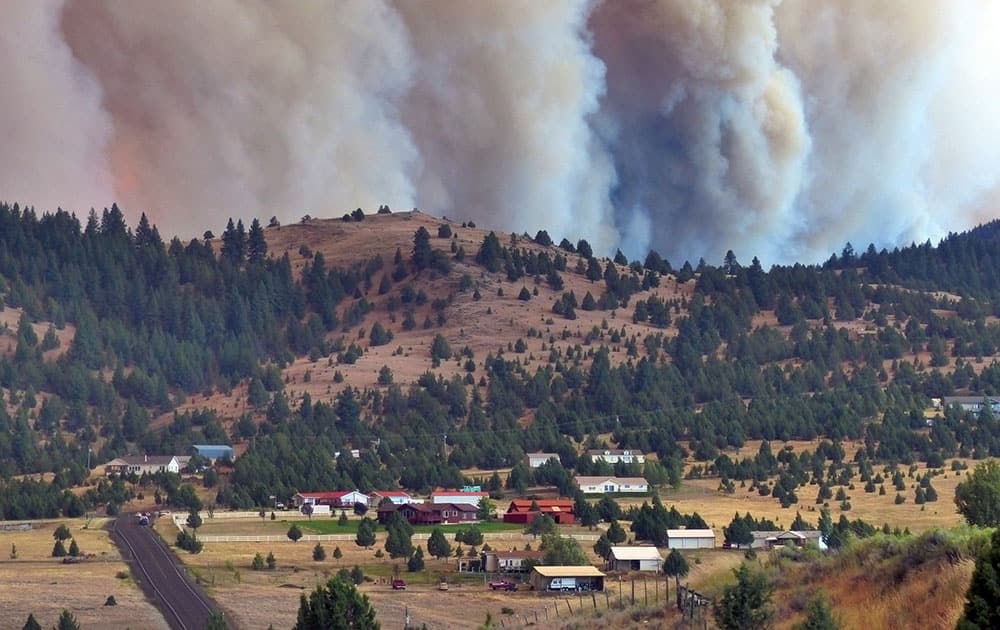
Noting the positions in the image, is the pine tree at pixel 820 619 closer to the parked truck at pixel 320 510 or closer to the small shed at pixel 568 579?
the small shed at pixel 568 579

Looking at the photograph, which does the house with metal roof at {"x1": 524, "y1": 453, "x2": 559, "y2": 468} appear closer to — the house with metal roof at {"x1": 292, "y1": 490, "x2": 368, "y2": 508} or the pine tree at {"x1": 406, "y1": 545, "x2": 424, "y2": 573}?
the house with metal roof at {"x1": 292, "y1": 490, "x2": 368, "y2": 508}

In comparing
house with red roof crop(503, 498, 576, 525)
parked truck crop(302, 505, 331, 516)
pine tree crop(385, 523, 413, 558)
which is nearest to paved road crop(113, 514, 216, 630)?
pine tree crop(385, 523, 413, 558)

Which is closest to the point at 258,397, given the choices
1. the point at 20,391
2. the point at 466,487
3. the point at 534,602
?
the point at 20,391

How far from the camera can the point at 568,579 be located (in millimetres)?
69062

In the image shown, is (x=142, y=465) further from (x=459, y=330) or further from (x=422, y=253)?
(x=422, y=253)

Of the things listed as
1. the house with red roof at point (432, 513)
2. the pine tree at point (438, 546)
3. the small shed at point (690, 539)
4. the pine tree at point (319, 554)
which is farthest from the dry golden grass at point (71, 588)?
the small shed at point (690, 539)

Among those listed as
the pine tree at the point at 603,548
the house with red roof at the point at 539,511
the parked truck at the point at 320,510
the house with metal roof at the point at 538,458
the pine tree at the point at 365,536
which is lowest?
the pine tree at the point at 603,548

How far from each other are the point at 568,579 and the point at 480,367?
285 ft

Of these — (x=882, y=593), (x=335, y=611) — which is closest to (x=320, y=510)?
(x=335, y=611)

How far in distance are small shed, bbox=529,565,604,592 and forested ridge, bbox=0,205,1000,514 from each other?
112ft

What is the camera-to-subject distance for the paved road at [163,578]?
A: 60750mm

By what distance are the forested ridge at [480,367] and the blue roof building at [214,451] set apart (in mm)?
3489

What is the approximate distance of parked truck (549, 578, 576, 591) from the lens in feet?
226

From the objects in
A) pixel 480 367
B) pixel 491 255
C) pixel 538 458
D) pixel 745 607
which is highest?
pixel 491 255
